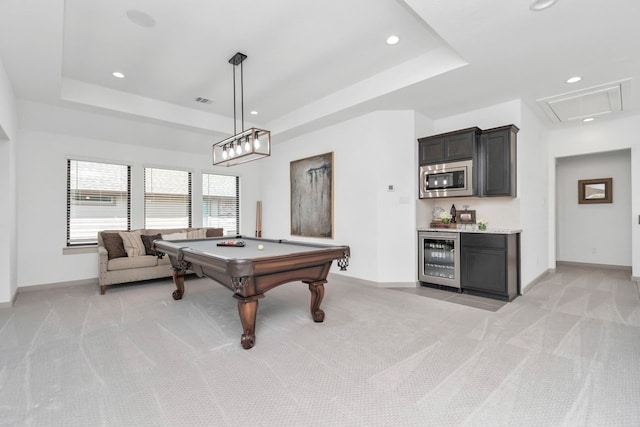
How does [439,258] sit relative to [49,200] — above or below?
below

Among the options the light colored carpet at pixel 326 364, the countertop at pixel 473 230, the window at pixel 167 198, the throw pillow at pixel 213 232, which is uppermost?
the window at pixel 167 198

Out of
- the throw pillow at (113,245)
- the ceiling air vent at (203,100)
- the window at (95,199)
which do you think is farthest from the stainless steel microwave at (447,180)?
the window at (95,199)

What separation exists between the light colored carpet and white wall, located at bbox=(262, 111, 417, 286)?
1007 mm

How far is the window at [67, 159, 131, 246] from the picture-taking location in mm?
4957

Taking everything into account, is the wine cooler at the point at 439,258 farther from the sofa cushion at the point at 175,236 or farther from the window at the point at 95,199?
the window at the point at 95,199

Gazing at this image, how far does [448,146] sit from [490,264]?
→ 176cm

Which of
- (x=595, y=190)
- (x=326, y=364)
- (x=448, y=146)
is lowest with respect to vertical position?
(x=326, y=364)

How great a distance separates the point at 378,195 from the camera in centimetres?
469

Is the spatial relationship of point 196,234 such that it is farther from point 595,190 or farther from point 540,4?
point 595,190

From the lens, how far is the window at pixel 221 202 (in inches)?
255

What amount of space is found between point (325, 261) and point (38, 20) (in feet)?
10.2

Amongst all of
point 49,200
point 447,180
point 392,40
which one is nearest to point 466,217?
point 447,180

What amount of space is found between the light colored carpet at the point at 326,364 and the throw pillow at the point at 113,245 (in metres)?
1.06

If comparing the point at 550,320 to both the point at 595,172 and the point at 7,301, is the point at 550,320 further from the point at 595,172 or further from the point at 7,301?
the point at 7,301
